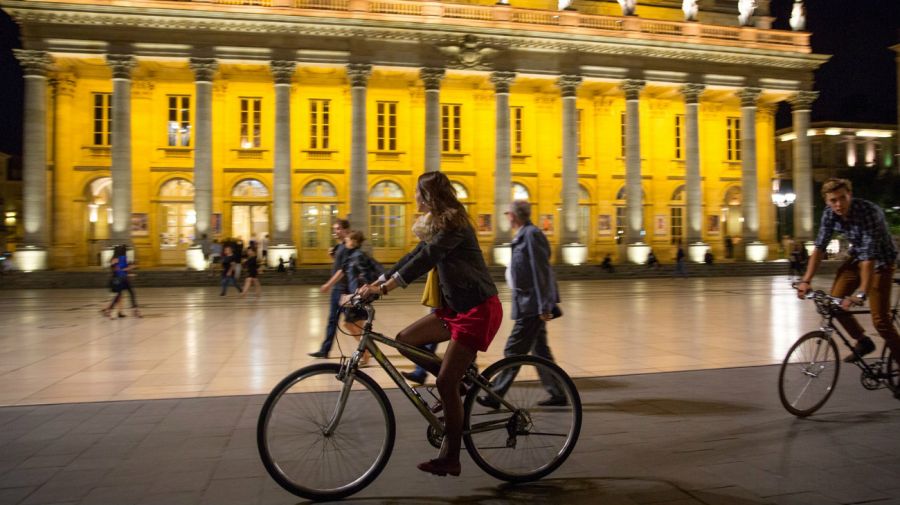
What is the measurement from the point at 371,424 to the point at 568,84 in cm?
3223

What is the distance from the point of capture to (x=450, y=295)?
13.8 ft

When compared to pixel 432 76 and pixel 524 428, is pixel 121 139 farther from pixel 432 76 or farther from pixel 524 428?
pixel 524 428

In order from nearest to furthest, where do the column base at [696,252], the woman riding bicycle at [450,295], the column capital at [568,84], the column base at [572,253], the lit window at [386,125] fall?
1. the woman riding bicycle at [450,295]
2. the column base at [572,253]
3. the column capital at [568,84]
4. the column base at [696,252]
5. the lit window at [386,125]

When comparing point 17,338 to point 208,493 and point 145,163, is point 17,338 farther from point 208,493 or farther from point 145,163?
point 145,163

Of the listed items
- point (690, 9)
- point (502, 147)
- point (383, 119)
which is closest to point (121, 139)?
point (383, 119)

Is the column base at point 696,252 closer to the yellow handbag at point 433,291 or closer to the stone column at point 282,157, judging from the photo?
the stone column at point 282,157

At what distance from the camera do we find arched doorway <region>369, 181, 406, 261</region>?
116 feet

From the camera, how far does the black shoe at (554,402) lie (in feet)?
14.1

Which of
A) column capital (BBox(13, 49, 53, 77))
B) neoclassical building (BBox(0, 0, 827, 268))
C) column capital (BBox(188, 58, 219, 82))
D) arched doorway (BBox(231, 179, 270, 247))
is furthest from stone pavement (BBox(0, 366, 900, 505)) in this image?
arched doorway (BBox(231, 179, 270, 247))

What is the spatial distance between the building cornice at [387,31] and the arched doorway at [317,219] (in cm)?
808

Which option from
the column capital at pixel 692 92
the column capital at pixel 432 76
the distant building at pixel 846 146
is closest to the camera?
the column capital at pixel 432 76

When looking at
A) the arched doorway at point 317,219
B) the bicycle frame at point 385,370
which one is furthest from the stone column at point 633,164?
the bicycle frame at point 385,370

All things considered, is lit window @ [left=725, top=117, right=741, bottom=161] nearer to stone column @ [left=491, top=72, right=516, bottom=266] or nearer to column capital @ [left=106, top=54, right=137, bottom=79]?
stone column @ [left=491, top=72, right=516, bottom=266]

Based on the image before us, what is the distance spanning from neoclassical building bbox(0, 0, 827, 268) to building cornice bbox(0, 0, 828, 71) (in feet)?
0.30
